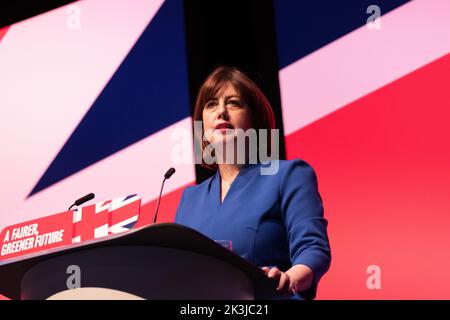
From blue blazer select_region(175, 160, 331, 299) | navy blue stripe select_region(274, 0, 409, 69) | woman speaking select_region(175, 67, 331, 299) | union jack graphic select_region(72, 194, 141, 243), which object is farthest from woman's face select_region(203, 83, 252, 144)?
navy blue stripe select_region(274, 0, 409, 69)

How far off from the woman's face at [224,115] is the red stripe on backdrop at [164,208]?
974 millimetres

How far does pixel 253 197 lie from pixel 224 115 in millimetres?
337

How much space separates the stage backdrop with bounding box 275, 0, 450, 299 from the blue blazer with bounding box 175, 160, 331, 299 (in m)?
0.82

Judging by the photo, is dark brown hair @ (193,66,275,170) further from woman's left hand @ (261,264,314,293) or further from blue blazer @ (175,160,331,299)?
woman's left hand @ (261,264,314,293)

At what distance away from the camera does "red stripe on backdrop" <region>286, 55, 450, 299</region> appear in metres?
2.30

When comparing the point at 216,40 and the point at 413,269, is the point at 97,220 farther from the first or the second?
the point at 216,40

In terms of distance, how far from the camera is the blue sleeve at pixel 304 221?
1440mm

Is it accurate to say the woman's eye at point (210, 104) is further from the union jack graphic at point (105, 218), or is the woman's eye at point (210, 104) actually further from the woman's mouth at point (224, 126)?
the union jack graphic at point (105, 218)

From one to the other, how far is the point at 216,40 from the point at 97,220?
5.73 ft

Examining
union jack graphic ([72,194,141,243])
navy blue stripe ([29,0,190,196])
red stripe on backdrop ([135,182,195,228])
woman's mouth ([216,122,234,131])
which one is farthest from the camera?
navy blue stripe ([29,0,190,196])

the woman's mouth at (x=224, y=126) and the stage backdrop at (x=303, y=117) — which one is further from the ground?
the stage backdrop at (x=303, y=117)

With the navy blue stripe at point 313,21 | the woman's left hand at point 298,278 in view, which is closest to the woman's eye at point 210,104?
the woman's left hand at point 298,278

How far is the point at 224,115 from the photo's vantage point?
1.87 metres

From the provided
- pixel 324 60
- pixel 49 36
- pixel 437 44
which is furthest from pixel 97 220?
pixel 49 36
